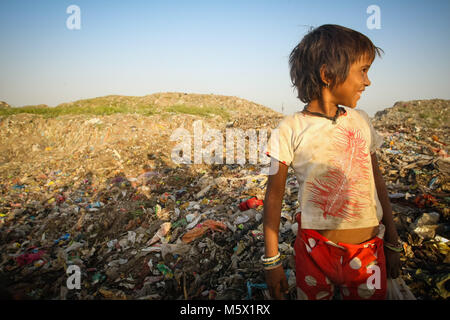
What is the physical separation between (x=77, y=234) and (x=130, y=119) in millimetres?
6409

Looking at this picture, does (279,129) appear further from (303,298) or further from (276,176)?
(303,298)

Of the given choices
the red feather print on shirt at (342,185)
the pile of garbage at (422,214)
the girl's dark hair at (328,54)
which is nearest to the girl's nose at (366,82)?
the girl's dark hair at (328,54)

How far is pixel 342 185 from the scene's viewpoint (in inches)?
46.9

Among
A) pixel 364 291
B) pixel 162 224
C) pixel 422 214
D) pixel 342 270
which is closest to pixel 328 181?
pixel 342 270

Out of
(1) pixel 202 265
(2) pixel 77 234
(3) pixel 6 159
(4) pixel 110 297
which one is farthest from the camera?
(3) pixel 6 159

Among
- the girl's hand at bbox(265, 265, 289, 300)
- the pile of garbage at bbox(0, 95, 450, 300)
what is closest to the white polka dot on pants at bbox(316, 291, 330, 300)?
the girl's hand at bbox(265, 265, 289, 300)

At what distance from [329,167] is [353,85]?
1.42ft

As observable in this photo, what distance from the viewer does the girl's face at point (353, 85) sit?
1.11 meters

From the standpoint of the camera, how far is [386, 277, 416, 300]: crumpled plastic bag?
48.5 inches

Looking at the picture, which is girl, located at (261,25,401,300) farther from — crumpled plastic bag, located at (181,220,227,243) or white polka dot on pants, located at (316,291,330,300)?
crumpled plastic bag, located at (181,220,227,243)

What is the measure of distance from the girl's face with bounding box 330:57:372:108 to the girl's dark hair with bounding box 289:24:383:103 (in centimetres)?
2

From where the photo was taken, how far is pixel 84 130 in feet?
30.3

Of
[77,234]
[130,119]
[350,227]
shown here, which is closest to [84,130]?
[130,119]

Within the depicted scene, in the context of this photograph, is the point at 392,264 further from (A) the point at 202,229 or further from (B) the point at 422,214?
(A) the point at 202,229
